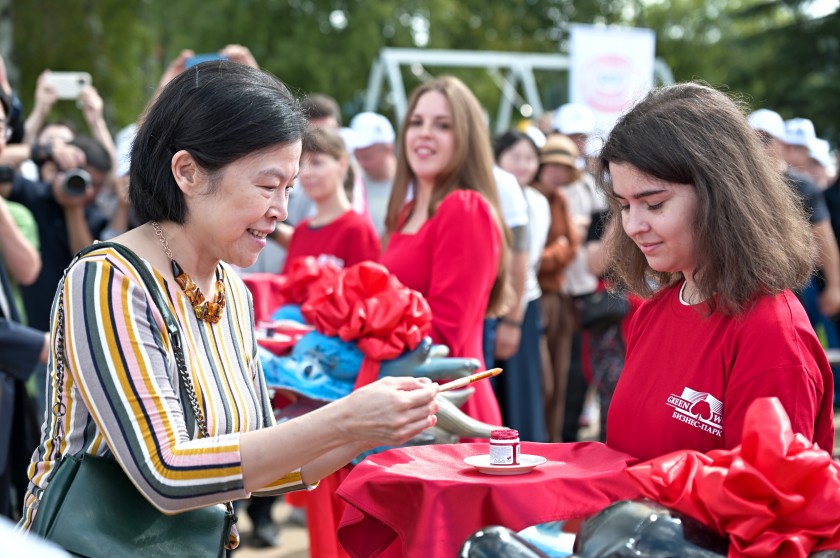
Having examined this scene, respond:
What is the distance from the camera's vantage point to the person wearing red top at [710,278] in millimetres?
2062

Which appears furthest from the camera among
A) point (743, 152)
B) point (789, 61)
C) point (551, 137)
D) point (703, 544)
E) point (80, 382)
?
point (789, 61)

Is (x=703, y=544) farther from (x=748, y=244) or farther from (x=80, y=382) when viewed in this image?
(x=80, y=382)

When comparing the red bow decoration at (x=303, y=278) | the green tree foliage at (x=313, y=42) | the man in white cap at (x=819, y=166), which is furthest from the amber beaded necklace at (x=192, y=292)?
the green tree foliage at (x=313, y=42)

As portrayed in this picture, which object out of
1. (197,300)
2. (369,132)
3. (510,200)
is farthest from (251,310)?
(369,132)

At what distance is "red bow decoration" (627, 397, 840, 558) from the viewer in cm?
174

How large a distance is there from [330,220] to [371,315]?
168cm

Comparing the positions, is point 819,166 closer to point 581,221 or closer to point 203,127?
point 581,221

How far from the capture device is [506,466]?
7.09 ft

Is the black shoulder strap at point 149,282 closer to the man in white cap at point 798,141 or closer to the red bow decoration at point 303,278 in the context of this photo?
the red bow decoration at point 303,278

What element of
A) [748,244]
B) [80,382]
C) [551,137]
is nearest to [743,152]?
[748,244]

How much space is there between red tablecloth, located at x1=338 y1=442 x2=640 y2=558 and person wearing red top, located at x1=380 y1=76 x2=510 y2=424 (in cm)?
147

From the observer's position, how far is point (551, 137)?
7.41 m

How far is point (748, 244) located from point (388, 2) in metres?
23.6

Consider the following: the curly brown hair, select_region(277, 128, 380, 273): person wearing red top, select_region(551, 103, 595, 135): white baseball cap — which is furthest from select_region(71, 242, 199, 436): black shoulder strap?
select_region(551, 103, 595, 135): white baseball cap
